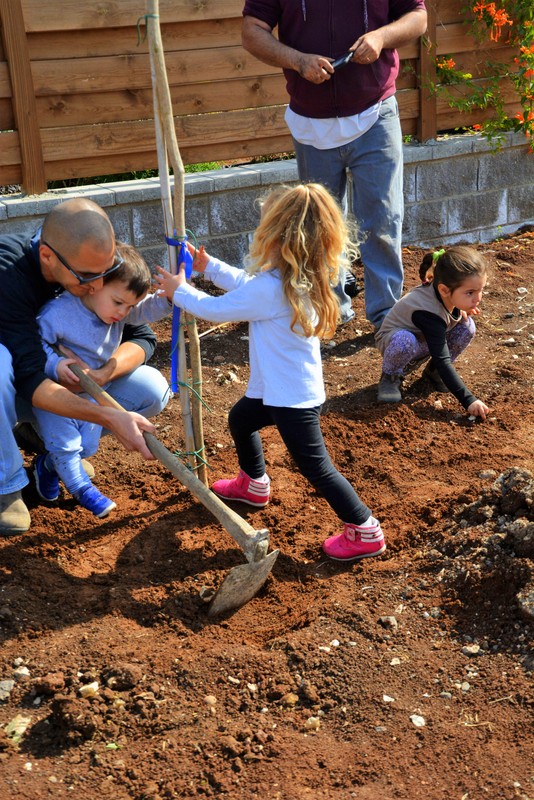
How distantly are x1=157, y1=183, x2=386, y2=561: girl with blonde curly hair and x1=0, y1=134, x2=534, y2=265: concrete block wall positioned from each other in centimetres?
249

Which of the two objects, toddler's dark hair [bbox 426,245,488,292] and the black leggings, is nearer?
the black leggings

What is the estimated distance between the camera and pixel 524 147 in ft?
24.0

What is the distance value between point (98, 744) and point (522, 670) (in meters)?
1.31

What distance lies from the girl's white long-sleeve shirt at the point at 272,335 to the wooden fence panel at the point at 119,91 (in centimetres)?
276

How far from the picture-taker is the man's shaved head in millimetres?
3305

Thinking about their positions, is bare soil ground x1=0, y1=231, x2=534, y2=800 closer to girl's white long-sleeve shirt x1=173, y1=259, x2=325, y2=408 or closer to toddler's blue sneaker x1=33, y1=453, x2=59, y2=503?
toddler's blue sneaker x1=33, y1=453, x2=59, y2=503

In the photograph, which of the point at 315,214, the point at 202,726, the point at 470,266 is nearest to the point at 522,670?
the point at 202,726

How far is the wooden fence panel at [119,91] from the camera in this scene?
5.52m

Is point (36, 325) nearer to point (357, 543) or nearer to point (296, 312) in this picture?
point (296, 312)

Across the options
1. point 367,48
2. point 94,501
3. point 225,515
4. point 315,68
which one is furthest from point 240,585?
point 367,48

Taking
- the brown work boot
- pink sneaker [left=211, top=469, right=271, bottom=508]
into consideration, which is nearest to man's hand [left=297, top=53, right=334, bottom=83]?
pink sneaker [left=211, top=469, right=271, bottom=508]

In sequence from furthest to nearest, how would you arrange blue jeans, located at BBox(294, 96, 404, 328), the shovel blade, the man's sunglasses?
blue jeans, located at BBox(294, 96, 404, 328)
the man's sunglasses
the shovel blade

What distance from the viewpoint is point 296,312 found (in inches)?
123

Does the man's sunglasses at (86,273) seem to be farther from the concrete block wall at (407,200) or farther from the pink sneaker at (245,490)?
the concrete block wall at (407,200)
